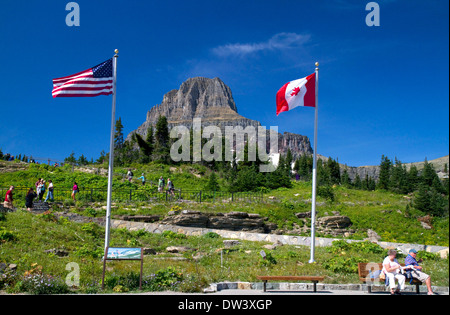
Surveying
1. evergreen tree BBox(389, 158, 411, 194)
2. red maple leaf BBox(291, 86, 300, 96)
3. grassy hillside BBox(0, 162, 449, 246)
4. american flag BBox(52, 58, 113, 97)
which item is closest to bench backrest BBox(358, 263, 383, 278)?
red maple leaf BBox(291, 86, 300, 96)

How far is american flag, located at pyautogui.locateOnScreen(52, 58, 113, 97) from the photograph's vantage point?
13.1 meters

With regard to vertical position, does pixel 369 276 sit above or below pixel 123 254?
below

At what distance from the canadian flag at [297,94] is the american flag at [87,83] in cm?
633

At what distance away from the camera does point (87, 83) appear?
13242 millimetres

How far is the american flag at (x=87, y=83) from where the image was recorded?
1305 cm

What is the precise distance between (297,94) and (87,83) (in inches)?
301

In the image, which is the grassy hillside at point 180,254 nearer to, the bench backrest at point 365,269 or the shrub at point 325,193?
the bench backrest at point 365,269

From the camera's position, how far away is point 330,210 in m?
29.0

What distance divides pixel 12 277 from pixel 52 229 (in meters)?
6.69

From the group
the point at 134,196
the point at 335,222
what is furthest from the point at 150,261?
the point at 134,196

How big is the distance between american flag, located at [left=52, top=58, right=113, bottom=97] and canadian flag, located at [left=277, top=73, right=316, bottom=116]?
6.33 m

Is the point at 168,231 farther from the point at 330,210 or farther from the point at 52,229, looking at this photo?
the point at 330,210

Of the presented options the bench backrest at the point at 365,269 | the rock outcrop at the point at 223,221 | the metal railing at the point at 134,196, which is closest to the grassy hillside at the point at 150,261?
the bench backrest at the point at 365,269

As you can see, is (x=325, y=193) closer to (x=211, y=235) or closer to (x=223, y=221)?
(x=223, y=221)
